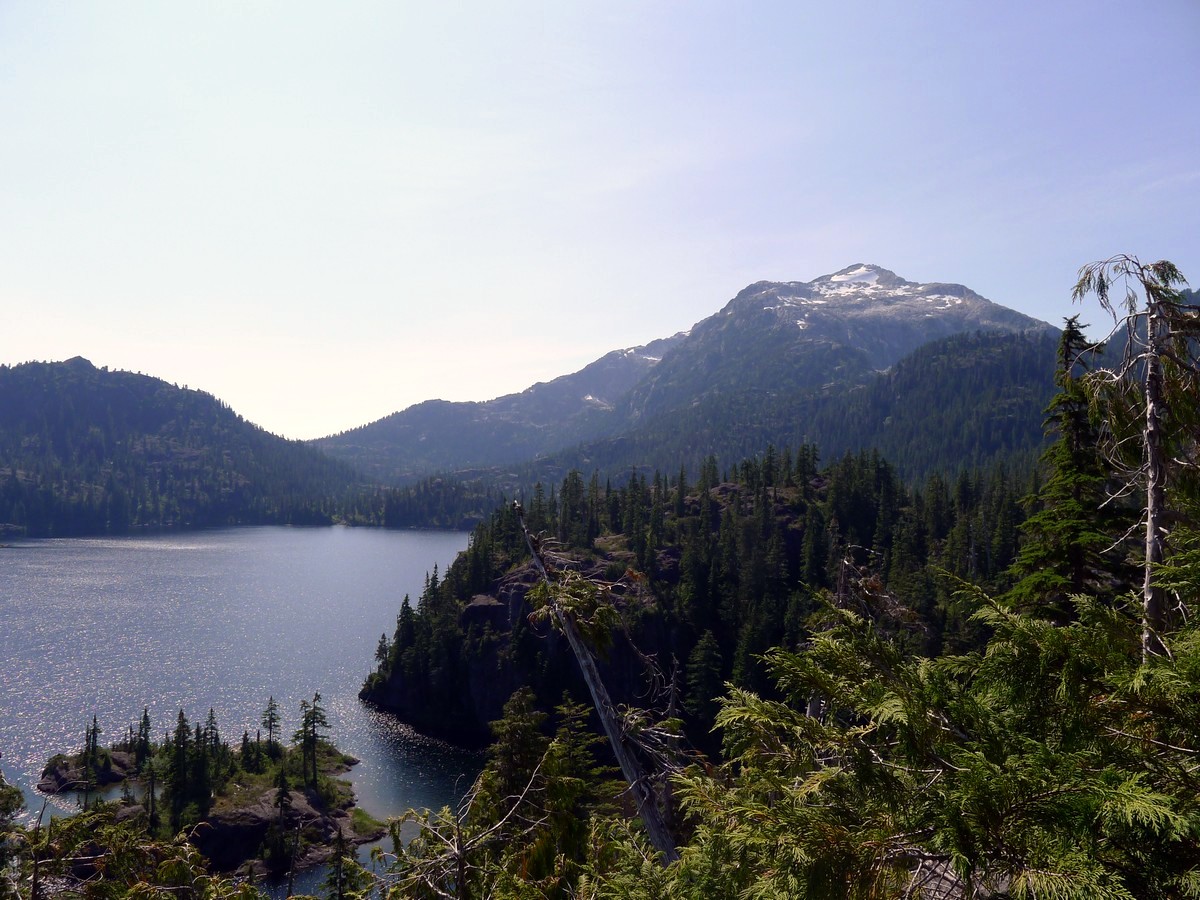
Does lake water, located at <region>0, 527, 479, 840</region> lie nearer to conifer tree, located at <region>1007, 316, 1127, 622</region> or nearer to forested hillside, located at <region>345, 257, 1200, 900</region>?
forested hillside, located at <region>345, 257, 1200, 900</region>

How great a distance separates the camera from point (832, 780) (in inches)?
210

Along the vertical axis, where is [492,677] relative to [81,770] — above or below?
below

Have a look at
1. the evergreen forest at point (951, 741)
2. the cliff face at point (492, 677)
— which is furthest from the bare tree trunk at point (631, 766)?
the cliff face at point (492, 677)

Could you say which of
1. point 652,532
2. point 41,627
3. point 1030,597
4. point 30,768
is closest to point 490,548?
point 652,532

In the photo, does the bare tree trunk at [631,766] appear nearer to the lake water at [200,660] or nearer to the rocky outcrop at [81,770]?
the lake water at [200,660]

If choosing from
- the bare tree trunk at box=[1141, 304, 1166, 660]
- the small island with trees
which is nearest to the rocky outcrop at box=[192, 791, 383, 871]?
the small island with trees

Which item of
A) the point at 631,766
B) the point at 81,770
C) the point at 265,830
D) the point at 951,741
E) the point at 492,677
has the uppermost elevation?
the point at 951,741

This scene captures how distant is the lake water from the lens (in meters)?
63.3

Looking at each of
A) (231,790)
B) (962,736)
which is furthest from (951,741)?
(231,790)

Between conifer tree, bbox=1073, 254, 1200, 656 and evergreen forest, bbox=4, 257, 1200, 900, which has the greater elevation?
conifer tree, bbox=1073, 254, 1200, 656

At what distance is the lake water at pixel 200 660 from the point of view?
2491 inches

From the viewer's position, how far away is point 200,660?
85.4 metres

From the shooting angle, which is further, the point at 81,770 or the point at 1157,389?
the point at 81,770

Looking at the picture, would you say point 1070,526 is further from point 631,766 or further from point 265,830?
point 265,830
